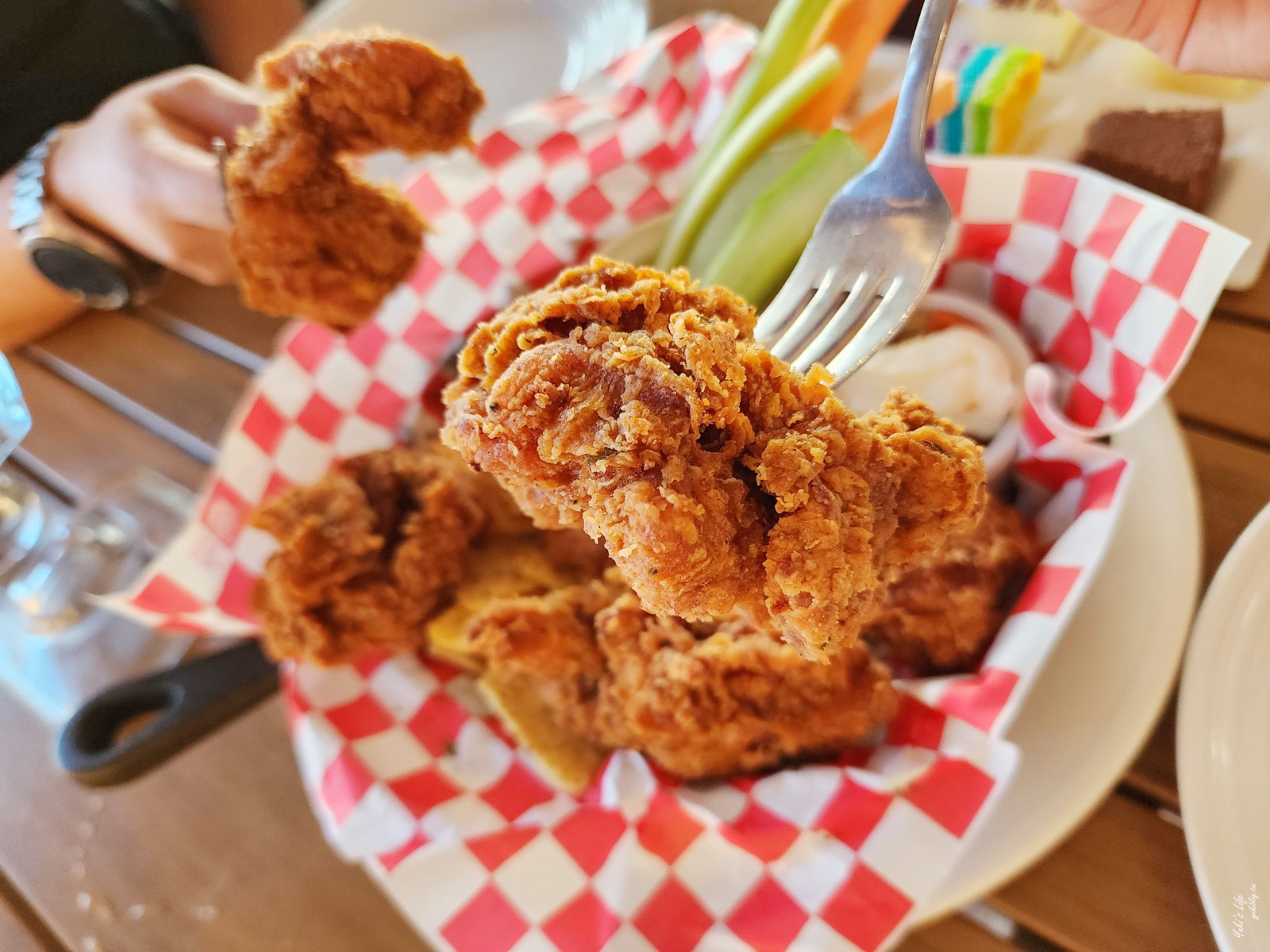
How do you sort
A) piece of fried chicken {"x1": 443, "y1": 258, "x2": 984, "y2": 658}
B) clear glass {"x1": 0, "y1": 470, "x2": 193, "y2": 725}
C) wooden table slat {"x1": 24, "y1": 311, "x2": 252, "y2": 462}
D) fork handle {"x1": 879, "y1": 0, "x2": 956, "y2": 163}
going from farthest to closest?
wooden table slat {"x1": 24, "y1": 311, "x2": 252, "y2": 462} < clear glass {"x1": 0, "y1": 470, "x2": 193, "y2": 725} < fork handle {"x1": 879, "y1": 0, "x2": 956, "y2": 163} < piece of fried chicken {"x1": 443, "y1": 258, "x2": 984, "y2": 658}

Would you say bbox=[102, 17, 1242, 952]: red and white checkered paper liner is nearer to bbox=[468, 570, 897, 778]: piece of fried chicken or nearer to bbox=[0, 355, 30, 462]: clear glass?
bbox=[468, 570, 897, 778]: piece of fried chicken

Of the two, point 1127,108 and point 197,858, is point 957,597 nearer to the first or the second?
point 1127,108

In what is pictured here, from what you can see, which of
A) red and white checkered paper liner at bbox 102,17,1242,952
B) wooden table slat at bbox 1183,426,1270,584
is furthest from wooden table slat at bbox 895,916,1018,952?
wooden table slat at bbox 1183,426,1270,584

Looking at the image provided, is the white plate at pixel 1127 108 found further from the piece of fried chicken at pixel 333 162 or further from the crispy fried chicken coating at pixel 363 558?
the crispy fried chicken coating at pixel 363 558

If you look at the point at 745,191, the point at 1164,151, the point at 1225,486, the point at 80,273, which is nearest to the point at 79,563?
the point at 80,273

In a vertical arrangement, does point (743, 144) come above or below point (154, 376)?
above

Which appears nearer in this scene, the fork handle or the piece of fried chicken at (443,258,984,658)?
the piece of fried chicken at (443,258,984,658)

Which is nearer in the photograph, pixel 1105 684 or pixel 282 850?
pixel 1105 684
